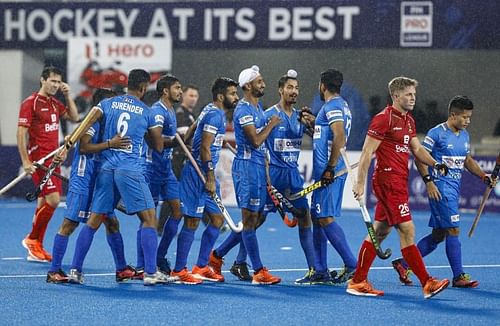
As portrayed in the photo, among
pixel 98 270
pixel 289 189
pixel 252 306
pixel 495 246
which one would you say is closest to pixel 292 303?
pixel 252 306

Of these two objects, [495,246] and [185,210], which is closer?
[185,210]

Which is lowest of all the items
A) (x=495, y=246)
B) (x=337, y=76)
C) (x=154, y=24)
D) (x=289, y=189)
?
(x=495, y=246)

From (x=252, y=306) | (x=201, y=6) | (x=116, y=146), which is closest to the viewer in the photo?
(x=252, y=306)

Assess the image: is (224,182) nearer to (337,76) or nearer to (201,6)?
(201,6)

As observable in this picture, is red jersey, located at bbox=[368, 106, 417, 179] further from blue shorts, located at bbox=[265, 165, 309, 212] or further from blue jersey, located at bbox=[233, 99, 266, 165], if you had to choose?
blue jersey, located at bbox=[233, 99, 266, 165]

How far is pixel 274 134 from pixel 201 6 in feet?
33.6

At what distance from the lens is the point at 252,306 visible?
320 inches

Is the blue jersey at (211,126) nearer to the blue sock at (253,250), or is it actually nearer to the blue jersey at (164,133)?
the blue jersey at (164,133)

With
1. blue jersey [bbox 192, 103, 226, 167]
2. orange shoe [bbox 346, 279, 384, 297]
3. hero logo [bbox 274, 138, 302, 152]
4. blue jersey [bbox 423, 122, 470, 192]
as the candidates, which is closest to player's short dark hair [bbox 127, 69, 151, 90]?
blue jersey [bbox 192, 103, 226, 167]

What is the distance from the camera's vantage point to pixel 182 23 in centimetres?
1970

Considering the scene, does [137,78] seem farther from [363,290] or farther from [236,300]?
[363,290]

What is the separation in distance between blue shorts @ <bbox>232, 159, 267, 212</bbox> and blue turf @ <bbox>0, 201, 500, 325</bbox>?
28.5 inches

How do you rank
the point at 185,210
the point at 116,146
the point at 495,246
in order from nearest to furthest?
the point at 116,146 < the point at 185,210 < the point at 495,246

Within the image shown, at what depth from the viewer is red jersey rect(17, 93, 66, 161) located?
11.1m
